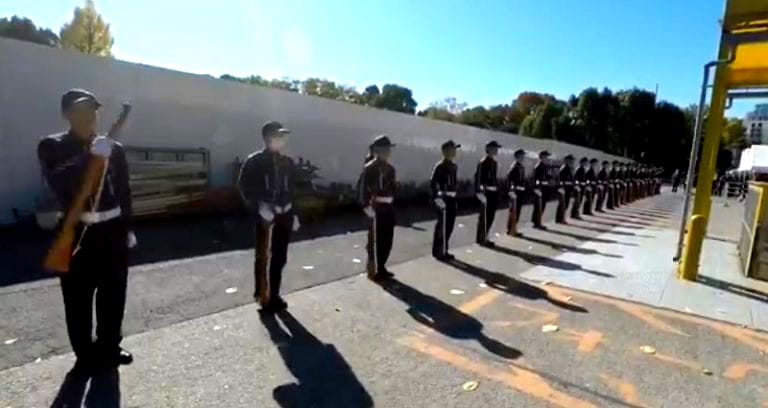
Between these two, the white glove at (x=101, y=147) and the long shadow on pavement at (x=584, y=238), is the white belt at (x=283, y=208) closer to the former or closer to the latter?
the white glove at (x=101, y=147)

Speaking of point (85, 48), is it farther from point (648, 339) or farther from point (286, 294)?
point (648, 339)

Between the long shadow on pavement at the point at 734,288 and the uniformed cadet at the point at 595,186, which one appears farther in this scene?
the uniformed cadet at the point at 595,186

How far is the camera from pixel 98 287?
3.30 metres

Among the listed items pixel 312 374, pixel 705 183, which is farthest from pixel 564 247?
pixel 312 374

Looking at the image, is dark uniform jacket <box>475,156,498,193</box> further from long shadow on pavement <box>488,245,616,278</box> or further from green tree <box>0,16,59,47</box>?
green tree <box>0,16,59,47</box>

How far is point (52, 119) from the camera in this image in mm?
8047

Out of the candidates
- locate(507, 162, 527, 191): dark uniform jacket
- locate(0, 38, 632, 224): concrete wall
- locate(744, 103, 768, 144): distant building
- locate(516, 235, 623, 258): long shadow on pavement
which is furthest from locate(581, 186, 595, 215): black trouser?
locate(744, 103, 768, 144): distant building

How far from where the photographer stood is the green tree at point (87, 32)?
1369 inches

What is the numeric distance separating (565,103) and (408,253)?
5259cm

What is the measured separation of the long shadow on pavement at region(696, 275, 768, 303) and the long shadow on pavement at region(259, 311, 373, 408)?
5.28 meters

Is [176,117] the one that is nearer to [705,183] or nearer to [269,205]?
[269,205]

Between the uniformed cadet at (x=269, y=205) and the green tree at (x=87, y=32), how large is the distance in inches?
1458

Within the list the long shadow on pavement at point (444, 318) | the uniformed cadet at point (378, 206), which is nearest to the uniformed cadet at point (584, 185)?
the uniformed cadet at point (378, 206)

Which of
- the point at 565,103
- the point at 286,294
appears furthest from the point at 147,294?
the point at 565,103
